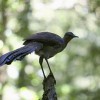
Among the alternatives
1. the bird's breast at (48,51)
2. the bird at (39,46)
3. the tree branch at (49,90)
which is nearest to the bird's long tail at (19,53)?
the bird at (39,46)

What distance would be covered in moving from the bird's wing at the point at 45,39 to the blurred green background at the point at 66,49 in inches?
348

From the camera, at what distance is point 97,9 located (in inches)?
616

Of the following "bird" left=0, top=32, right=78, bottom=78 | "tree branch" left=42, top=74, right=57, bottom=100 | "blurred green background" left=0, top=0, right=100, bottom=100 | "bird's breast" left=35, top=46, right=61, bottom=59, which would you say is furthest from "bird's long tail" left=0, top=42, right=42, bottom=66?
"blurred green background" left=0, top=0, right=100, bottom=100

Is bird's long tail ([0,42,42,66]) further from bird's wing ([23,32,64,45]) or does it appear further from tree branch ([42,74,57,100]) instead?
tree branch ([42,74,57,100])

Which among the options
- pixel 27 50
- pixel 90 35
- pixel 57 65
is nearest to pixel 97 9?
pixel 90 35

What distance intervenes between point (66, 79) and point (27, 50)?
10764mm

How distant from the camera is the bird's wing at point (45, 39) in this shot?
4926mm

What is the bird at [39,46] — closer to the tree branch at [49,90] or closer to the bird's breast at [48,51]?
the bird's breast at [48,51]

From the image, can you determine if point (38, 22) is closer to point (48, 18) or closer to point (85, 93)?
point (48, 18)

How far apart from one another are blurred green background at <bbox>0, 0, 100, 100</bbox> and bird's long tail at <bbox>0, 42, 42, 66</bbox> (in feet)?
30.1

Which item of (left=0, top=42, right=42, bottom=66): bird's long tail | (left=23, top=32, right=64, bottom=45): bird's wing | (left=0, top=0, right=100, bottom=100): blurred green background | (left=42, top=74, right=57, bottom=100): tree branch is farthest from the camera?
(left=0, top=0, right=100, bottom=100): blurred green background

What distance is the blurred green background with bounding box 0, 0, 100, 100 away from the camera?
14562 millimetres

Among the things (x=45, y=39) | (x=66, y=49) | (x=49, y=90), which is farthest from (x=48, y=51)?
(x=66, y=49)

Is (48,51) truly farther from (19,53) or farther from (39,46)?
(19,53)
